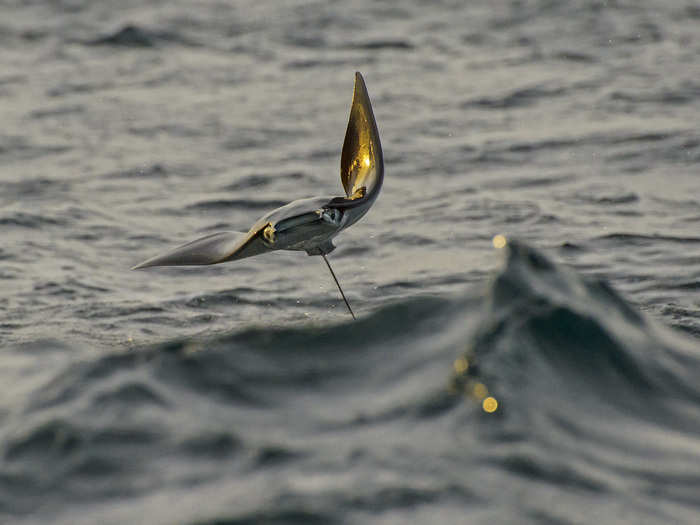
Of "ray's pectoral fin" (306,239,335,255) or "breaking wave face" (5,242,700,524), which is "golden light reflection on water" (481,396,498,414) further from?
"ray's pectoral fin" (306,239,335,255)

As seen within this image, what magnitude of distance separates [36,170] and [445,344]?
8.08 meters

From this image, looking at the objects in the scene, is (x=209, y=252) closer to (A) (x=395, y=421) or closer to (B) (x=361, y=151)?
(B) (x=361, y=151)

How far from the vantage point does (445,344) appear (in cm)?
487

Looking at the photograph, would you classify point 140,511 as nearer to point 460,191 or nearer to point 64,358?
point 64,358

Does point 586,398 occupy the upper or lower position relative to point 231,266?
upper

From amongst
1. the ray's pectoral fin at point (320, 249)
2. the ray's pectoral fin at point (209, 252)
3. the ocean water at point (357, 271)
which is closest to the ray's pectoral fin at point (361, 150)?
the ray's pectoral fin at point (320, 249)

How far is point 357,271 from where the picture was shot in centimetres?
905

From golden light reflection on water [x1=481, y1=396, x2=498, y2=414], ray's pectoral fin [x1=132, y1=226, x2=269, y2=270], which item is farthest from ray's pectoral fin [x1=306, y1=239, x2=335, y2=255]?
golden light reflection on water [x1=481, y1=396, x2=498, y2=414]

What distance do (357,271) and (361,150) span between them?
7.90 ft

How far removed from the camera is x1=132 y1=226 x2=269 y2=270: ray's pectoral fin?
5980 mm

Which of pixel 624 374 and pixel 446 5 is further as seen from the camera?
pixel 446 5

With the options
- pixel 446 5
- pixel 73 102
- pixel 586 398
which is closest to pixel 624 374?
pixel 586 398

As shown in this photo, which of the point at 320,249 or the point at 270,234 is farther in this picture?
the point at 320,249

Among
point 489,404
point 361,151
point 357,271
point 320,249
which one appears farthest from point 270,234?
point 357,271
